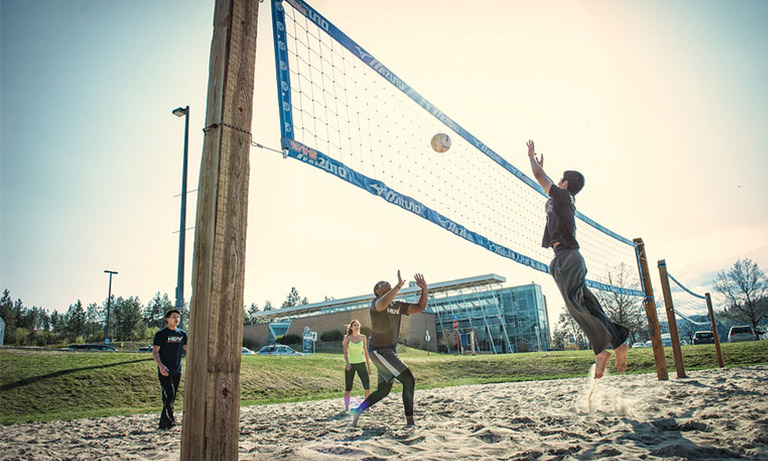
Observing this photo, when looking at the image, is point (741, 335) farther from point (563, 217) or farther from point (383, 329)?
point (383, 329)

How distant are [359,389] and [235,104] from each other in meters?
10.6

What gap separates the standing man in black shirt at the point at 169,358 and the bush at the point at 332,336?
107 feet

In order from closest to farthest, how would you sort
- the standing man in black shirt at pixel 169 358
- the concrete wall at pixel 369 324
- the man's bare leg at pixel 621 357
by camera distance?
the man's bare leg at pixel 621 357, the standing man in black shirt at pixel 169 358, the concrete wall at pixel 369 324

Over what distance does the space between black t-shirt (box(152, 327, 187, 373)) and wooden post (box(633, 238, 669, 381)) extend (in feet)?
22.3

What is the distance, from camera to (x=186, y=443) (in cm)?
209

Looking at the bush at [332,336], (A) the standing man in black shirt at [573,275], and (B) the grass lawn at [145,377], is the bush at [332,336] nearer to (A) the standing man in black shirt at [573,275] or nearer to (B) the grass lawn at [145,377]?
(B) the grass lawn at [145,377]

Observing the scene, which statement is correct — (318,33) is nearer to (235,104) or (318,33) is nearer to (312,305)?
(235,104)

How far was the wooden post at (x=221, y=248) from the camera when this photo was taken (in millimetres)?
2109

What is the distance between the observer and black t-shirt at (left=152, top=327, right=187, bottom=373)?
5.63m

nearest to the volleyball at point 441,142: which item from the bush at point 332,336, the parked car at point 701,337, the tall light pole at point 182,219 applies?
the tall light pole at point 182,219

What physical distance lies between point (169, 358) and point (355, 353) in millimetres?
2594

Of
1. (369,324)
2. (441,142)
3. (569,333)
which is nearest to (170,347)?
(441,142)

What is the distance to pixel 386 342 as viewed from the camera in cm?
483

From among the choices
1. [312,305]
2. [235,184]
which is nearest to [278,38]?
[235,184]
